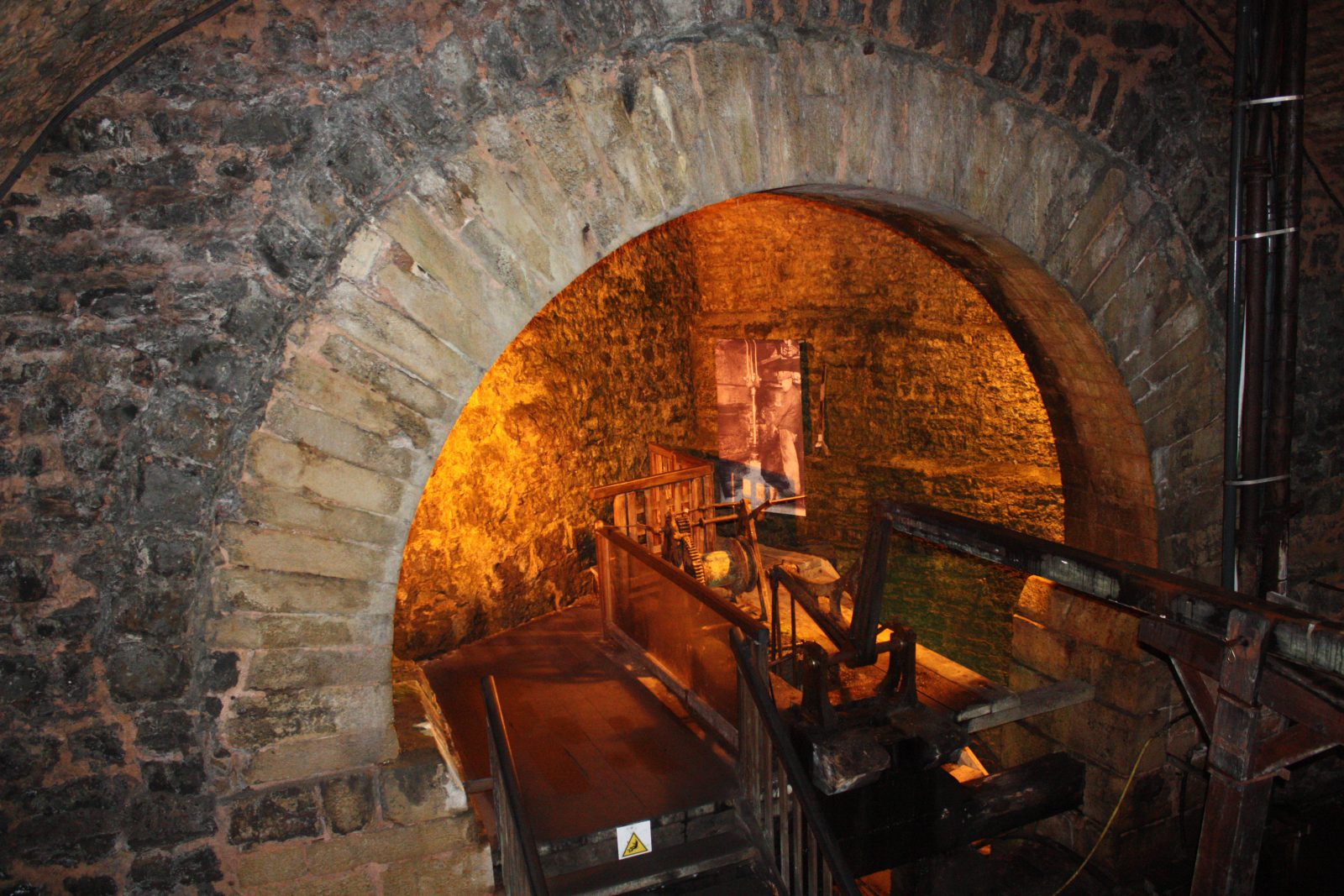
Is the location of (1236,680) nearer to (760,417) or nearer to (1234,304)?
(1234,304)

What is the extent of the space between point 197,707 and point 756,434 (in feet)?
24.6

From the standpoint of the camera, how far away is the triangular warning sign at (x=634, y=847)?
4.00 m

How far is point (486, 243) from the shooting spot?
3020mm

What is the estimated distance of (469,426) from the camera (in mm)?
7133

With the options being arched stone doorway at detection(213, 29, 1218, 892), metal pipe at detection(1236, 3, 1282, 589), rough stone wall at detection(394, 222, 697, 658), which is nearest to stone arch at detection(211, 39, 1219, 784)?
arched stone doorway at detection(213, 29, 1218, 892)

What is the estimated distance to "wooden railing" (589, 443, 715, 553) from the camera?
23.6 feet

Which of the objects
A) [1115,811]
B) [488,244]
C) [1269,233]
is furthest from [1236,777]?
[488,244]

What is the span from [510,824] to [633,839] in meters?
0.85

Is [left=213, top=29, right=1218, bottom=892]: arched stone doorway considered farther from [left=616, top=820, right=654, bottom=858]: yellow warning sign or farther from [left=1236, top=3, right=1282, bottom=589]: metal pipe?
[left=616, top=820, right=654, bottom=858]: yellow warning sign

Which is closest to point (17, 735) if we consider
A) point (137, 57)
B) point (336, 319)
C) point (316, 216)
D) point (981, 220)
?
point (336, 319)

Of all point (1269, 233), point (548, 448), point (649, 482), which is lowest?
point (649, 482)

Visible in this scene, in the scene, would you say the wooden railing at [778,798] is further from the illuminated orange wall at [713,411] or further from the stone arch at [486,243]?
the illuminated orange wall at [713,411]

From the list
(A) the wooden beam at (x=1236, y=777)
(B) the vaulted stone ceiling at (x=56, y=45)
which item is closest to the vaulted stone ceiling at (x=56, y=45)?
(B) the vaulted stone ceiling at (x=56, y=45)

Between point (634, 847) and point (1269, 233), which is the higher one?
point (1269, 233)
